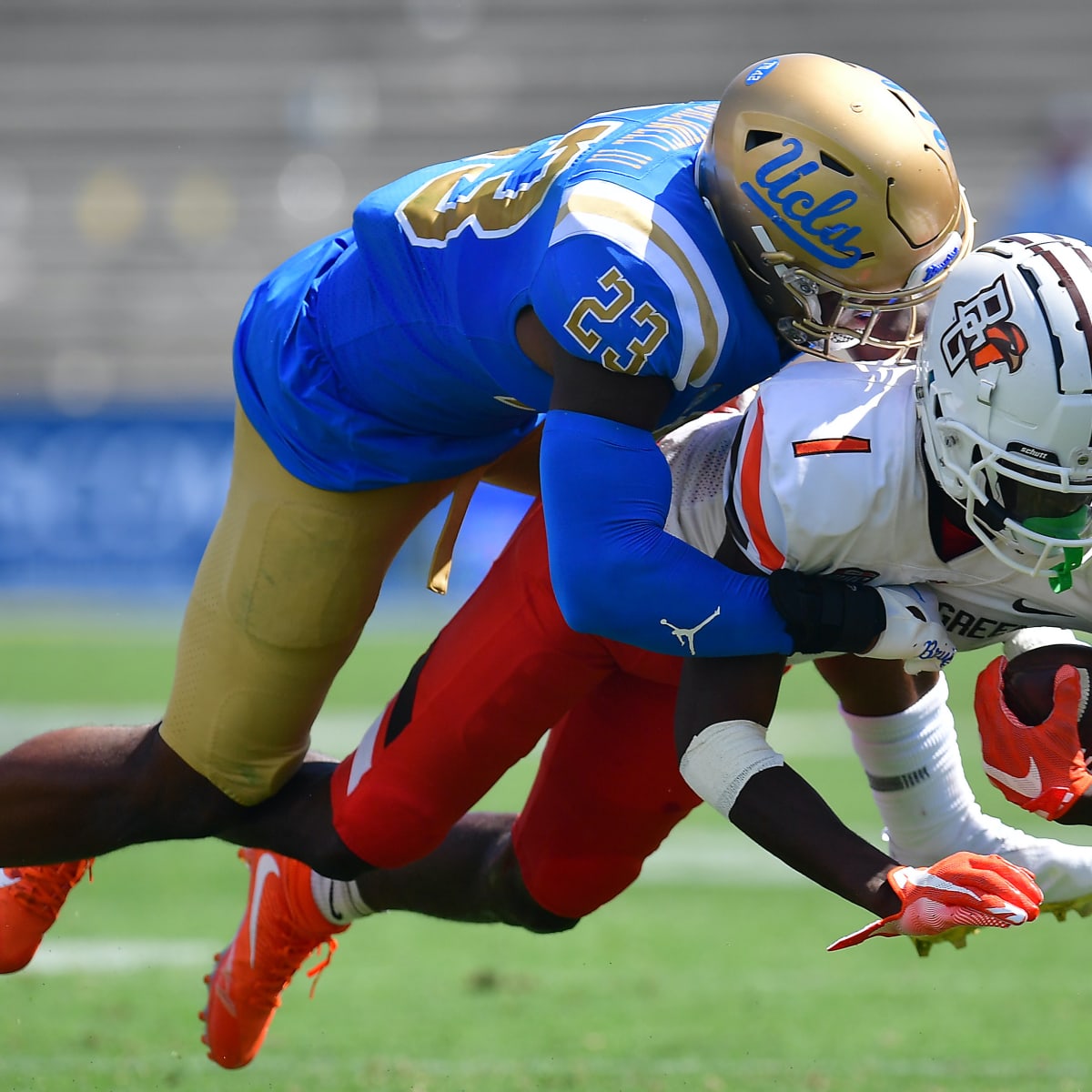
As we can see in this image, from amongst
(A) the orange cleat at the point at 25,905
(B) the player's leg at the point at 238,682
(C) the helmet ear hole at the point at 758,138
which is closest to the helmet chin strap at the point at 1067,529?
(C) the helmet ear hole at the point at 758,138

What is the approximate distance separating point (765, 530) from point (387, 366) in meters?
0.79

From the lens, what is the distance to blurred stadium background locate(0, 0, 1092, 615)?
42.8ft

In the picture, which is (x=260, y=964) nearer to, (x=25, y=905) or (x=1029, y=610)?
(x=25, y=905)

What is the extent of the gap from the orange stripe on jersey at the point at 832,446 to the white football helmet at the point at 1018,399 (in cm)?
9

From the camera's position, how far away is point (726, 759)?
250 centimetres

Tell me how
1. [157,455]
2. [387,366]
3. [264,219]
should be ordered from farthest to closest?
[264,219]
[157,455]
[387,366]

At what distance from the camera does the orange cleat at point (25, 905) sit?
135 inches

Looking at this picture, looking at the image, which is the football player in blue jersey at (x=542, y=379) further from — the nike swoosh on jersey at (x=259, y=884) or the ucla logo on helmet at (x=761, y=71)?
the nike swoosh on jersey at (x=259, y=884)

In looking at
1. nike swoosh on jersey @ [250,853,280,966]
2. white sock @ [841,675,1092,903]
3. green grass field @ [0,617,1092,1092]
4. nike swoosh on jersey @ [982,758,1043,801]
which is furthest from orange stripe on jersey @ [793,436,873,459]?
nike swoosh on jersey @ [250,853,280,966]

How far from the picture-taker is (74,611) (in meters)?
10.1

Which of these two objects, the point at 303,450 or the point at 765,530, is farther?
the point at 303,450

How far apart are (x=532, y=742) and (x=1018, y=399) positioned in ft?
3.73

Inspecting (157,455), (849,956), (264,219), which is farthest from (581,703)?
(264,219)

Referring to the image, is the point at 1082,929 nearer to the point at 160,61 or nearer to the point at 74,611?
the point at 74,611
